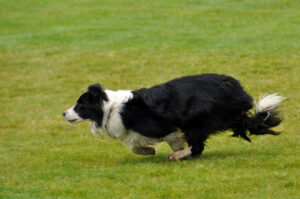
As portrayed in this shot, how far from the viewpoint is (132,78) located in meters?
14.9

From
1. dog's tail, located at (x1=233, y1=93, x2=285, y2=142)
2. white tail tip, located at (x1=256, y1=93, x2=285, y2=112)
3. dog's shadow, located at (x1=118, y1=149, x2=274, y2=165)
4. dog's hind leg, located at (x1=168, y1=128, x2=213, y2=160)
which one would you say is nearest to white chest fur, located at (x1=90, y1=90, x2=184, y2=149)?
dog's hind leg, located at (x1=168, y1=128, x2=213, y2=160)

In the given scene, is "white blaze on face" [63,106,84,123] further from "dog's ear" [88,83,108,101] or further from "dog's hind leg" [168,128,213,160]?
"dog's hind leg" [168,128,213,160]

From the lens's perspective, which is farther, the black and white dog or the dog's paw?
the dog's paw

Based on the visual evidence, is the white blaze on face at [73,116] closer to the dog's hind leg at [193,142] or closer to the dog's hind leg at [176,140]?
the dog's hind leg at [176,140]

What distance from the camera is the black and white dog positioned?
318 inches

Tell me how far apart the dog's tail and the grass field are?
309 mm

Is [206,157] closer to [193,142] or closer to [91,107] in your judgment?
[193,142]

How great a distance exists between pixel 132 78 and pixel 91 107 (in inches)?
261

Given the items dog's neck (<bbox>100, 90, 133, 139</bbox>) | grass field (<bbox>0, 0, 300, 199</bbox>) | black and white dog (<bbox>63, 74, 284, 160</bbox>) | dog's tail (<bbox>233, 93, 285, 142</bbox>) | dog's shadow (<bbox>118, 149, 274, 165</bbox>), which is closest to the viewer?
grass field (<bbox>0, 0, 300, 199</bbox>)

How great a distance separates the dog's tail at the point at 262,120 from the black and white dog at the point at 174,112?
0.01 m

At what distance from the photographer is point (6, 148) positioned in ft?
33.2

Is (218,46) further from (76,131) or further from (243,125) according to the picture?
(243,125)

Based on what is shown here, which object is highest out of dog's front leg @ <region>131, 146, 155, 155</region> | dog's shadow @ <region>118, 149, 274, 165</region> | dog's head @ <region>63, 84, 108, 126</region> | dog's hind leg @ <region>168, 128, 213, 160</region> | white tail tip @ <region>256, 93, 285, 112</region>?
dog's head @ <region>63, 84, 108, 126</region>

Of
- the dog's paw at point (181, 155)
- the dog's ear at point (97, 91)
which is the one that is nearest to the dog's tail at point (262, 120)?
the dog's paw at point (181, 155)
